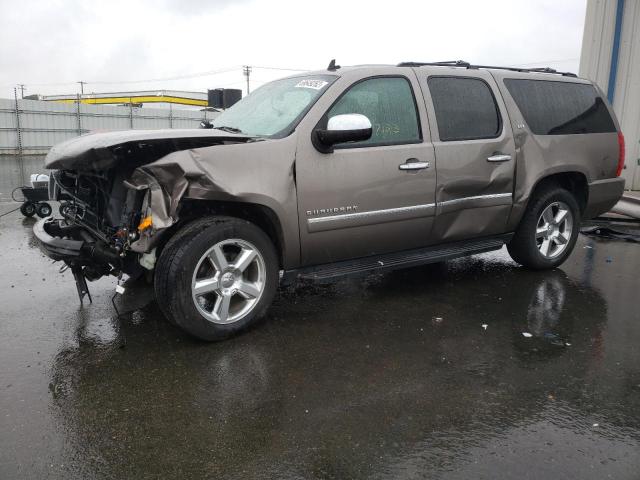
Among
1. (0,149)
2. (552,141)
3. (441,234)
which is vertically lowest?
(0,149)

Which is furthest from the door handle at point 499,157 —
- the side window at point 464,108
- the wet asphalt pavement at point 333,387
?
the wet asphalt pavement at point 333,387

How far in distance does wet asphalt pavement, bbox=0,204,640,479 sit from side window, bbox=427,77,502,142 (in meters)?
1.39

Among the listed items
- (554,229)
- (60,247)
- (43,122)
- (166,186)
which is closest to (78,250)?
(60,247)

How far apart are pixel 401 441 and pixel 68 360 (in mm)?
2090

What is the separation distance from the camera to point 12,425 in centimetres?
261

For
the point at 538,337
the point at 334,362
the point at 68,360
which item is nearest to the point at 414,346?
the point at 334,362

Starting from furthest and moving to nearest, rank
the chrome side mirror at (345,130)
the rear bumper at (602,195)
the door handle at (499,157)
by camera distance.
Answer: the rear bumper at (602,195) → the door handle at (499,157) → the chrome side mirror at (345,130)

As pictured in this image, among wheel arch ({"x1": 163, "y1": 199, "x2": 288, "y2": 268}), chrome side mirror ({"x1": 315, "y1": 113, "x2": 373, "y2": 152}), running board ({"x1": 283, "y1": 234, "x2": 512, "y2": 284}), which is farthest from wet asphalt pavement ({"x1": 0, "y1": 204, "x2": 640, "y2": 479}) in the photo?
chrome side mirror ({"x1": 315, "y1": 113, "x2": 373, "y2": 152})

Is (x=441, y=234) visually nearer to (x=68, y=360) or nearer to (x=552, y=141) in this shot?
(x=552, y=141)

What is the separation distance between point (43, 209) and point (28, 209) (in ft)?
0.64

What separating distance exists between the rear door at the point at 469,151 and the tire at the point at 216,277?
158cm

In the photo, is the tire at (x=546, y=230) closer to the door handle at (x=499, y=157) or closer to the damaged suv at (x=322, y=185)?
the damaged suv at (x=322, y=185)

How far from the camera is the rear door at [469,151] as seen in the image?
4.41m

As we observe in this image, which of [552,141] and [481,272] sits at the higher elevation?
[552,141]
